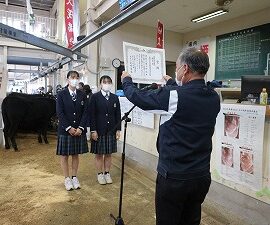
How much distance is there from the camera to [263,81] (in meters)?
2.60

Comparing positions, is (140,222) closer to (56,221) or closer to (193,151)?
(56,221)

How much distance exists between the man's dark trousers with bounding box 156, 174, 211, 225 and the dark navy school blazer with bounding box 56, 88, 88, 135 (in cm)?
193

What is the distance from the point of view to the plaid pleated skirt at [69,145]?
3.04 meters

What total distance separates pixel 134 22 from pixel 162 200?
19.7 ft

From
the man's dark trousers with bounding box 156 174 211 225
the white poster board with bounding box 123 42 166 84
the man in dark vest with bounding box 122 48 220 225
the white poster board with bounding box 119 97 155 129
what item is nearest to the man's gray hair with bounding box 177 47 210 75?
the man in dark vest with bounding box 122 48 220 225

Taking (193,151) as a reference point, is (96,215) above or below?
below

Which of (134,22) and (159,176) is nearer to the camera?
(159,176)

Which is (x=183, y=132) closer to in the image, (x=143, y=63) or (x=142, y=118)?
(x=143, y=63)

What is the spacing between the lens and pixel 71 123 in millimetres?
3074

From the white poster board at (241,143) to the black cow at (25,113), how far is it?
13.7ft

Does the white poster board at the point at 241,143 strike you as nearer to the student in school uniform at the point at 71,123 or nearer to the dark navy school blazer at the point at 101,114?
the dark navy school blazer at the point at 101,114

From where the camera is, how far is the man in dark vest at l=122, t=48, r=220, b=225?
1.27 m

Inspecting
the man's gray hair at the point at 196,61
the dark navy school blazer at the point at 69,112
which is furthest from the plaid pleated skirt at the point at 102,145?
the man's gray hair at the point at 196,61

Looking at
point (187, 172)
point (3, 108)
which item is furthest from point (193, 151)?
point (3, 108)
